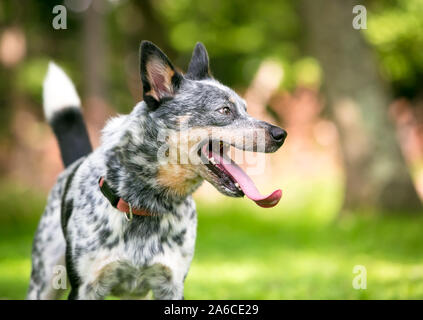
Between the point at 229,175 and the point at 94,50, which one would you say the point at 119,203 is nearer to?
the point at 229,175

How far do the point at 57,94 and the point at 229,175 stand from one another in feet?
6.00

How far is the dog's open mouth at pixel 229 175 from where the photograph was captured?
10.7ft

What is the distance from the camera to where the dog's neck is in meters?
3.36

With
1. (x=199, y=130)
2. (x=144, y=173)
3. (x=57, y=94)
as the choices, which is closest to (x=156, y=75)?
(x=199, y=130)

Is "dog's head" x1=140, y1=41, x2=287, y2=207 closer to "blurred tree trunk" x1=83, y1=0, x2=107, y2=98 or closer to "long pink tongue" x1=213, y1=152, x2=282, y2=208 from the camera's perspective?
"long pink tongue" x1=213, y1=152, x2=282, y2=208

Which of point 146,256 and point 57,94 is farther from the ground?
point 57,94

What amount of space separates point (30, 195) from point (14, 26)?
270 inches

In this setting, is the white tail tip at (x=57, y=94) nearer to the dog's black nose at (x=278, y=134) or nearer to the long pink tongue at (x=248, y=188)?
the long pink tongue at (x=248, y=188)

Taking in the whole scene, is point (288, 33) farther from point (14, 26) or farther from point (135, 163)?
point (135, 163)

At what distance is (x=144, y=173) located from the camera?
337cm

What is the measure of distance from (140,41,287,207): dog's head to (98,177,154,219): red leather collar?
23 centimetres

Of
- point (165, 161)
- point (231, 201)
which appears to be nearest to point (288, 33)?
point (231, 201)

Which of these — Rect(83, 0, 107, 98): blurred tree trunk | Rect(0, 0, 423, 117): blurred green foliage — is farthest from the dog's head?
Rect(0, 0, 423, 117): blurred green foliage
